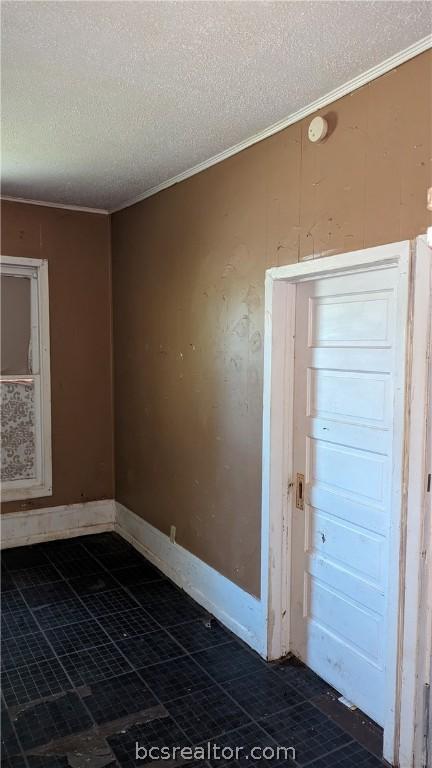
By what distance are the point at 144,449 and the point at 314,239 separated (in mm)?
2321

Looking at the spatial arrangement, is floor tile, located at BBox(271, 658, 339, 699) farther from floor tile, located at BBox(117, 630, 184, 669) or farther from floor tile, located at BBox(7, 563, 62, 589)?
floor tile, located at BBox(7, 563, 62, 589)

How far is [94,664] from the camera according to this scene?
9.12 ft

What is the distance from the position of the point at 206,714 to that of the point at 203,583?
1.02 meters

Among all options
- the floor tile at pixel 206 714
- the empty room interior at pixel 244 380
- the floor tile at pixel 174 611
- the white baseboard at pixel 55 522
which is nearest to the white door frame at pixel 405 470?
the empty room interior at pixel 244 380

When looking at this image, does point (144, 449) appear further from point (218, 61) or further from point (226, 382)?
point (218, 61)

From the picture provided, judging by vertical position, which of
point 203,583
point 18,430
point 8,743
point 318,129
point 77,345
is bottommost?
point 8,743

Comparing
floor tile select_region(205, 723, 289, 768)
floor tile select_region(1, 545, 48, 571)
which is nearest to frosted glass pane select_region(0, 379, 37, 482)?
floor tile select_region(1, 545, 48, 571)

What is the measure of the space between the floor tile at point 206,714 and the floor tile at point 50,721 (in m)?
0.39

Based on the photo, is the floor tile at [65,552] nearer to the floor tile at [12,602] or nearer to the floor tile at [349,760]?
the floor tile at [12,602]

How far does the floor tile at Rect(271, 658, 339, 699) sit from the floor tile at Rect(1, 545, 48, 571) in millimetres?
2062

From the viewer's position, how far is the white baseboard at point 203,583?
2.91m

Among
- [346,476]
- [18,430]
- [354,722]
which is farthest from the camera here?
[18,430]

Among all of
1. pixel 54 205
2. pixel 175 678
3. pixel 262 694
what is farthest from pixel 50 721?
pixel 54 205

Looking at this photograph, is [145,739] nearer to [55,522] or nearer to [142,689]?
[142,689]
